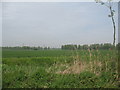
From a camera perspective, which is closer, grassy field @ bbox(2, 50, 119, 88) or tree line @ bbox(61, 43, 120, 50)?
grassy field @ bbox(2, 50, 119, 88)

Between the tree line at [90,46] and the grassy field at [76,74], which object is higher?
the tree line at [90,46]

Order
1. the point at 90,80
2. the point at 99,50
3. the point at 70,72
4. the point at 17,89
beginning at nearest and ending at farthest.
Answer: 1. the point at 17,89
2. the point at 90,80
3. the point at 70,72
4. the point at 99,50

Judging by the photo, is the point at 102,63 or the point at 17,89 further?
the point at 102,63

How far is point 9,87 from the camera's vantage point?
15.3ft

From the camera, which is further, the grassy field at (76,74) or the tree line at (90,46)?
the tree line at (90,46)

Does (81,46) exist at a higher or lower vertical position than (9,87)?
higher

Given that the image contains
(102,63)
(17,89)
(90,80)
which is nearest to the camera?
(17,89)

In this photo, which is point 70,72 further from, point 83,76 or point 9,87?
point 9,87

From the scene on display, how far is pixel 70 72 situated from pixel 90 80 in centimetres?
58

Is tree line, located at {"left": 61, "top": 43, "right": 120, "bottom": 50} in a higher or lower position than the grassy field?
higher

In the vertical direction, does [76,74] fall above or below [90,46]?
below

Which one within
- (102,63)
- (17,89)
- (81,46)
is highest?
(81,46)

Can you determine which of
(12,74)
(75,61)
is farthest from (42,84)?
(75,61)

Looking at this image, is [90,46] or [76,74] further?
[90,46]
